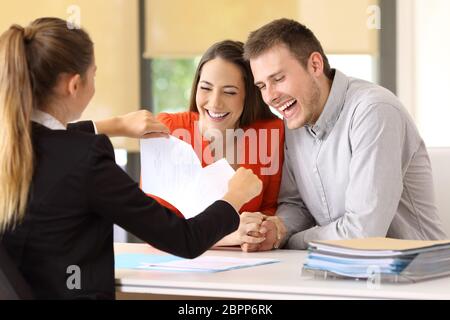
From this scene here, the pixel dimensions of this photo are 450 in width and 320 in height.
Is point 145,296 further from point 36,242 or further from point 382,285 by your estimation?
point 382,285

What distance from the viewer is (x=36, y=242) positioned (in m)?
1.52

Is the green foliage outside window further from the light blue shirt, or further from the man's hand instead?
the man's hand

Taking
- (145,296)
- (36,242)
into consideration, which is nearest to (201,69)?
(145,296)

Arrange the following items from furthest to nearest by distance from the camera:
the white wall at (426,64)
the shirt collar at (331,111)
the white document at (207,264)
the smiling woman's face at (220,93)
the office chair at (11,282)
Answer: the white wall at (426,64), the smiling woman's face at (220,93), the shirt collar at (331,111), the white document at (207,264), the office chair at (11,282)

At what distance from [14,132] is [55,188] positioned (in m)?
0.13

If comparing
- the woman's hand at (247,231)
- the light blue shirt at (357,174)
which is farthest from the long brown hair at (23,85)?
the light blue shirt at (357,174)

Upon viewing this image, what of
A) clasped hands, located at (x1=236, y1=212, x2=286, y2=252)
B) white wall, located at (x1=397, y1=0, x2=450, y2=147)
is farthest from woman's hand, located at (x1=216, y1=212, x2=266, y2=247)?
white wall, located at (x1=397, y1=0, x2=450, y2=147)

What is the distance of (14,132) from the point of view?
4.94 ft

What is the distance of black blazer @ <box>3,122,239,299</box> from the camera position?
4.96ft

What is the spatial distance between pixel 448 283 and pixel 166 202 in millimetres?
949

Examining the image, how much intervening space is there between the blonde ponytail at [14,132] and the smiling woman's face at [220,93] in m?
1.04

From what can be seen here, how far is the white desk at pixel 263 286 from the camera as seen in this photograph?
4.98ft

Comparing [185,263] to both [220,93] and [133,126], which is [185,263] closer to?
[133,126]

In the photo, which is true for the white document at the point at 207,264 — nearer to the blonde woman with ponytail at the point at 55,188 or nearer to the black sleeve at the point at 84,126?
the blonde woman with ponytail at the point at 55,188
